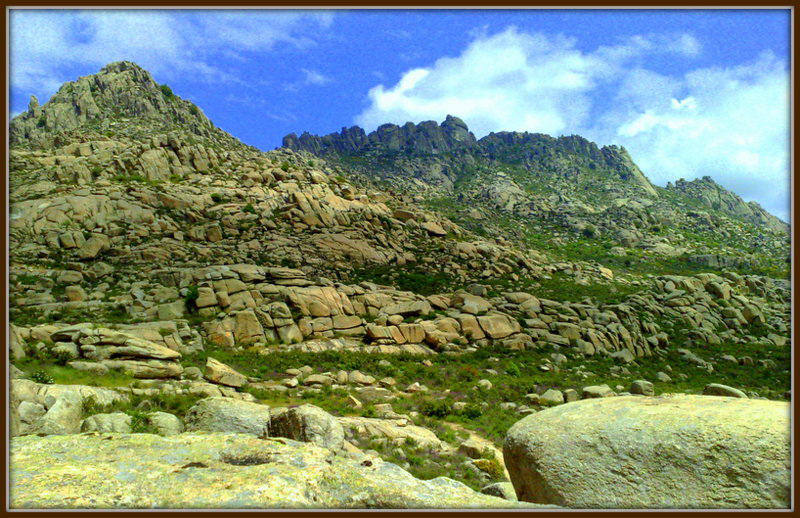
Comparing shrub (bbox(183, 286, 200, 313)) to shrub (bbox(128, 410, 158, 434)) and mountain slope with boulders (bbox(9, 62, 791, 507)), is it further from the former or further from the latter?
shrub (bbox(128, 410, 158, 434))

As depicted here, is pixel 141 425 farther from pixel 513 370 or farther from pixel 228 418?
pixel 513 370

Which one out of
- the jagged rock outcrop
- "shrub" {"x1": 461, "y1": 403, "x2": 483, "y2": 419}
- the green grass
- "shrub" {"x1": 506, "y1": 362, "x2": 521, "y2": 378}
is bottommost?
"shrub" {"x1": 461, "y1": 403, "x2": 483, "y2": 419}

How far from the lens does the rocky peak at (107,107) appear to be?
199ft

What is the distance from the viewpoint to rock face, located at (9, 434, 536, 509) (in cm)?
467

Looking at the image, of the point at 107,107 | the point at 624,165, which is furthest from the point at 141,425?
the point at 624,165

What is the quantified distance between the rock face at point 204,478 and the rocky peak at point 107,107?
6678cm

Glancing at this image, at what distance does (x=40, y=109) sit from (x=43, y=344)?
67.0 metres

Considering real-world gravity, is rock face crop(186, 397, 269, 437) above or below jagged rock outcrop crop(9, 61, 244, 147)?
below

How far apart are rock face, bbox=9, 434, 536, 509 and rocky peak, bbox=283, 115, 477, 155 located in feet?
486

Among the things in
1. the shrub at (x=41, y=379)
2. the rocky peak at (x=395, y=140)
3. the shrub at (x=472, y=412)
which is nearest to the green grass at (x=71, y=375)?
the shrub at (x=41, y=379)

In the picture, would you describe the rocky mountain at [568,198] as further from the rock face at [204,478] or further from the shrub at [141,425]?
the rock face at [204,478]

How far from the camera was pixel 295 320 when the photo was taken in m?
30.8

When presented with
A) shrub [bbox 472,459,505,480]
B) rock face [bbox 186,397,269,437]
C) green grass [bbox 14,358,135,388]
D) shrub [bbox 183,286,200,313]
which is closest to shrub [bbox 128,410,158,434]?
rock face [bbox 186,397,269,437]

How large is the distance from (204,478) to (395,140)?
158 meters
